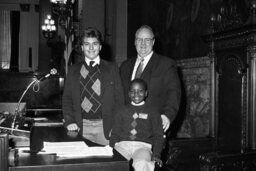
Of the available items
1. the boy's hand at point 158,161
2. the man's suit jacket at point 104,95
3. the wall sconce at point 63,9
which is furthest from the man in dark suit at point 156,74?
the wall sconce at point 63,9

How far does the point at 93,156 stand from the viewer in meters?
2.09

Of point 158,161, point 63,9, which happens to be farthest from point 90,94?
point 63,9

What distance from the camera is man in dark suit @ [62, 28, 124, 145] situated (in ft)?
10.7

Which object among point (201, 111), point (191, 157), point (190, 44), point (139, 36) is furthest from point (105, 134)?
point (190, 44)

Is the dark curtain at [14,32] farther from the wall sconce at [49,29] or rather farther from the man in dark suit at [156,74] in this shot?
the man in dark suit at [156,74]

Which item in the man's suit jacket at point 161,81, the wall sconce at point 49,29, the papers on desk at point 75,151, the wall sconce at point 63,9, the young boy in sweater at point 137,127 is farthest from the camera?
the wall sconce at point 49,29

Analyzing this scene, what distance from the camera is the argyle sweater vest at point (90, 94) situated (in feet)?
10.8

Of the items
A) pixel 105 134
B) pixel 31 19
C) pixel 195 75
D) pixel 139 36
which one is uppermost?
pixel 31 19

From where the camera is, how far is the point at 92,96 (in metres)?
3.32

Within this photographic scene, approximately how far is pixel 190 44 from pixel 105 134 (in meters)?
2.74

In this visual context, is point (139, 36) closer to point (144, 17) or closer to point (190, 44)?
point (190, 44)

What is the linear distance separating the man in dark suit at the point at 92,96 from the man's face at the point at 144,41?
15.4 inches

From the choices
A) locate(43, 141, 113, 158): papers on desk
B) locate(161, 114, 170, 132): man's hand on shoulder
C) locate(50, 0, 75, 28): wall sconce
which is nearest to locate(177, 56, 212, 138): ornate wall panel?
locate(161, 114, 170, 132): man's hand on shoulder

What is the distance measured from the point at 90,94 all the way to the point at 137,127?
0.57m
